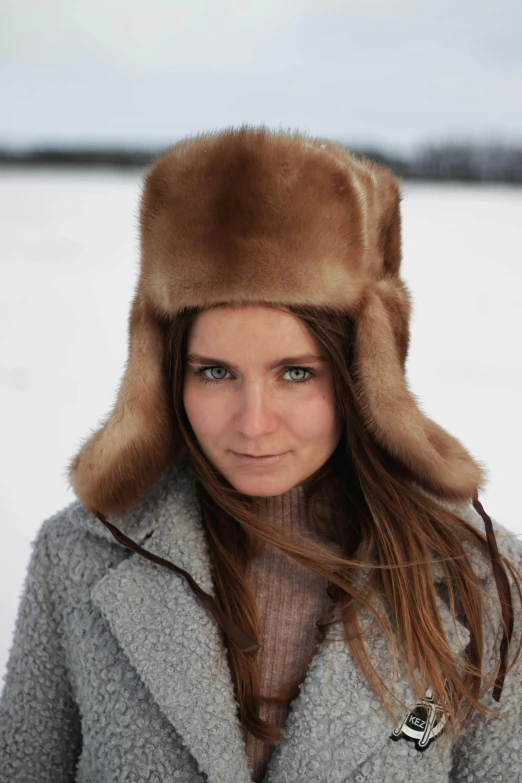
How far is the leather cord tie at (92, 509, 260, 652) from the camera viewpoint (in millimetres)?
859

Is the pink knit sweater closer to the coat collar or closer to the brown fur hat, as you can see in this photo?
the coat collar

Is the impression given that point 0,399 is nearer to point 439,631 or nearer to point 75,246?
point 75,246

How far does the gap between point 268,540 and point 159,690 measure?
219mm

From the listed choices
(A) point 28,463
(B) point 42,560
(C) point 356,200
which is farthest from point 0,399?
(C) point 356,200

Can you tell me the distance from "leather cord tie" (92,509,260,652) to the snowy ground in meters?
0.98

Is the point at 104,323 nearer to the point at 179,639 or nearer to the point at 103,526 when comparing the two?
the point at 103,526

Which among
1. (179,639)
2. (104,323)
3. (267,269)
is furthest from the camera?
(104,323)

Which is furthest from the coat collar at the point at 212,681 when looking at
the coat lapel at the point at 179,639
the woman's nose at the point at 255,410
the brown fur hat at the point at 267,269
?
the woman's nose at the point at 255,410

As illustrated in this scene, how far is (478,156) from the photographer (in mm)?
2137

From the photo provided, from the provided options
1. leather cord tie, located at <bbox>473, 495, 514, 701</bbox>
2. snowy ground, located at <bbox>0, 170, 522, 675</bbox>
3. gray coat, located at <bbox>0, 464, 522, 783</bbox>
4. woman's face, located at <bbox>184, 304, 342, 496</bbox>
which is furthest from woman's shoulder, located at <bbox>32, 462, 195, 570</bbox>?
snowy ground, located at <bbox>0, 170, 522, 675</bbox>

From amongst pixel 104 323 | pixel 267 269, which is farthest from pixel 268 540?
pixel 104 323

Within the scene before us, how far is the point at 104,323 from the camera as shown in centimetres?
274

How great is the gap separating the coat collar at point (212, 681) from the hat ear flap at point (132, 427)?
4.0 inches

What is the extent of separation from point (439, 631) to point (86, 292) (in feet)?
7.64
